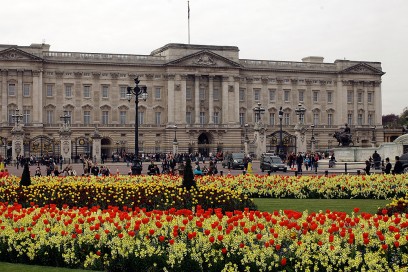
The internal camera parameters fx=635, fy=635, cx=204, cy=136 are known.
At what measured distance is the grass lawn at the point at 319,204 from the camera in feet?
71.1

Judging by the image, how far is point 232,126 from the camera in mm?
90438

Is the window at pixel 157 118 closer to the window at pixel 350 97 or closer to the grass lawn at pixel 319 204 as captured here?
the window at pixel 350 97

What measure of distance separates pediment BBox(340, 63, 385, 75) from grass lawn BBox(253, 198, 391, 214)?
75436 millimetres

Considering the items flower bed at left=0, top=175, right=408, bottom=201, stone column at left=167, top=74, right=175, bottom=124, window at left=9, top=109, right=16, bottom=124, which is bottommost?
flower bed at left=0, top=175, right=408, bottom=201

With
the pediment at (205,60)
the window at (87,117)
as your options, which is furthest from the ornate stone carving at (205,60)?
the window at (87,117)

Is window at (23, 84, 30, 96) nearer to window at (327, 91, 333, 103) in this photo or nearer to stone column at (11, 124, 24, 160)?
stone column at (11, 124, 24, 160)

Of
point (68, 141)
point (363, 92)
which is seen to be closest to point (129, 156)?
point (68, 141)

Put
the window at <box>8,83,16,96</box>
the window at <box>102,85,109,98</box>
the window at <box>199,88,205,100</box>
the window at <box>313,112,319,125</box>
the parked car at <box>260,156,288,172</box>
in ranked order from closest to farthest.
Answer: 1. the parked car at <box>260,156,288,172</box>
2. the window at <box>8,83,16,96</box>
3. the window at <box>102,85,109,98</box>
4. the window at <box>199,88,205,100</box>
5. the window at <box>313,112,319,125</box>

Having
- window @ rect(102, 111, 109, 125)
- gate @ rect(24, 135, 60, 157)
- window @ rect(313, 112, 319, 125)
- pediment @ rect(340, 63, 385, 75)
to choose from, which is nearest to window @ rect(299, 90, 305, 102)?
window @ rect(313, 112, 319, 125)

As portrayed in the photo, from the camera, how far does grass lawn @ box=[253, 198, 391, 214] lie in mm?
21678

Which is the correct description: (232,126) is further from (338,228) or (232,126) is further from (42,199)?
(338,228)

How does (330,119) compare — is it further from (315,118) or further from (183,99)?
(183,99)

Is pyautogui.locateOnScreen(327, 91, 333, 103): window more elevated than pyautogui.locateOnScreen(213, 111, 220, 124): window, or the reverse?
pyautogui.locateOnScreen(327, 91, 333, 103): window

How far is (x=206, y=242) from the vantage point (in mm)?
11984
